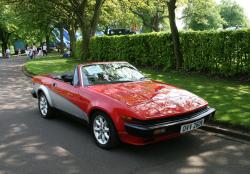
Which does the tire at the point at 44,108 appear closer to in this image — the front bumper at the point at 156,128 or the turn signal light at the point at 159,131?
the front bumper at the point at 156,128

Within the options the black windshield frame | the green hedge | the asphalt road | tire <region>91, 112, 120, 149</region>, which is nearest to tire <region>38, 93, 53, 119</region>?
the asphalt road

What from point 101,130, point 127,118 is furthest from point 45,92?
point 127,118

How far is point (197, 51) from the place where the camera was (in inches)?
580

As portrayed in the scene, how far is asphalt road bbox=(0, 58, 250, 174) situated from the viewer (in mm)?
5348

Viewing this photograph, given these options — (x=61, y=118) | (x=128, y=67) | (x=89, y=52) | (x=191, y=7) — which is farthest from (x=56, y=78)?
(x=191, y=7)

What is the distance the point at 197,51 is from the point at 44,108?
779 cm

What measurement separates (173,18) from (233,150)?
10.7 m

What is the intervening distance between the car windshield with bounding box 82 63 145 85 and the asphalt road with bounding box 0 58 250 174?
3.56 ft

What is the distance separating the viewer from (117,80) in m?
7.46

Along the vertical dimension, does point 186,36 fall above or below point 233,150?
above

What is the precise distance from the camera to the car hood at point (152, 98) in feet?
19.1

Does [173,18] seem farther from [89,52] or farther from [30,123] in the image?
[89,52]

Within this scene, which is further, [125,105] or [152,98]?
[152,98]

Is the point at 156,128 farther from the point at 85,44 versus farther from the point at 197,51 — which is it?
the point at 85,44
